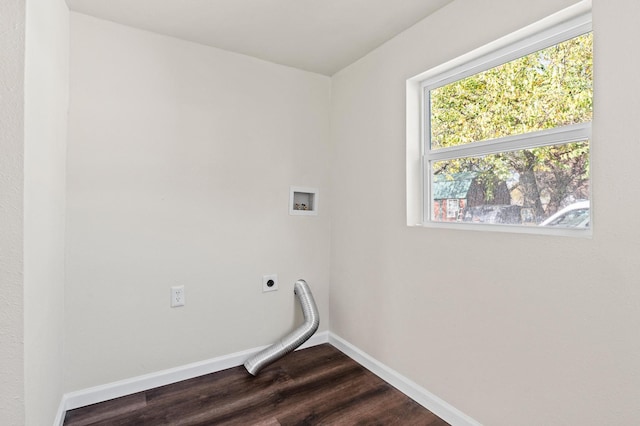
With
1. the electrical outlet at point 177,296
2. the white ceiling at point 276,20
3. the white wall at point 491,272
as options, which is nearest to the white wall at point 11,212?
the white ceiling at point 276,20

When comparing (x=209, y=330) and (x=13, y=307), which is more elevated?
(x=13, y=307)

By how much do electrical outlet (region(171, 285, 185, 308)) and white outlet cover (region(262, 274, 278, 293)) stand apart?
578 millimetres

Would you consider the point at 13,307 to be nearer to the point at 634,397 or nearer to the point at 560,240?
the point at 560,240

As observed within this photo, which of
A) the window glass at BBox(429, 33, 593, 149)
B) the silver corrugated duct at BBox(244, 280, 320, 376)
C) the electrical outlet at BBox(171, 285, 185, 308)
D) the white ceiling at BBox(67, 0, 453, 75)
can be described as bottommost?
the silver corrugated duct at BBox(244, 280, 320, 376)

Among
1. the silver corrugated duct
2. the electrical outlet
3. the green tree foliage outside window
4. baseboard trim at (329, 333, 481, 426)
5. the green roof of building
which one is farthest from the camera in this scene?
the silver corrugated duct

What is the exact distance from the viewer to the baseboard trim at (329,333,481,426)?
173cm

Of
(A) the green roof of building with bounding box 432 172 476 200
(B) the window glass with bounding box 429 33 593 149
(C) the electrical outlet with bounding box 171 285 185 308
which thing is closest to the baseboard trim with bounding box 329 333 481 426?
(A) the green roof of building with bounding box 432 172 476 200

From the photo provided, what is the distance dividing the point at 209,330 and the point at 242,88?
1760 millimetres

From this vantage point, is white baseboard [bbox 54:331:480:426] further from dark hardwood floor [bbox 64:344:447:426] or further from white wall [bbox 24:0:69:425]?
white wall [bbox 24:0:69:425]

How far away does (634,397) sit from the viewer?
114 cm

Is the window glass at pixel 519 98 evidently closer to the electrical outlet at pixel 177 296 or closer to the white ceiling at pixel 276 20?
the white ceiling at pixel 276 20

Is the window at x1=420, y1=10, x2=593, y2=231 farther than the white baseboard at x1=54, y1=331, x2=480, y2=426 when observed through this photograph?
No

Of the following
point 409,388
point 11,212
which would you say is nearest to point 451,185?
point 409,388

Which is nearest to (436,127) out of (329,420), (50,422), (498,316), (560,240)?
Answer: (560,240)
